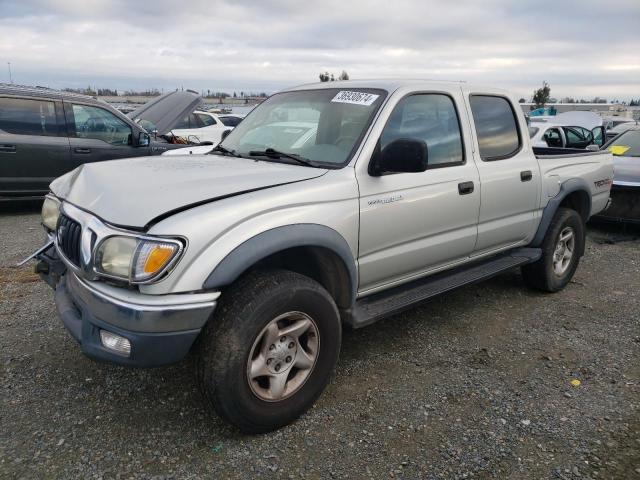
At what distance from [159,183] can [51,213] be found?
3.19 ft

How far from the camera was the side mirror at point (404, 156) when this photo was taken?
2920 mm

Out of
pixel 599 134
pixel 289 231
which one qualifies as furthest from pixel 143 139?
pixel 599 134

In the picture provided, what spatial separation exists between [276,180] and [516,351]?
7.44ft

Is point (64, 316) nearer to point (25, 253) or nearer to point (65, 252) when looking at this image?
point (65, 252)

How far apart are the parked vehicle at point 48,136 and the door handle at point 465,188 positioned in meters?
5.52

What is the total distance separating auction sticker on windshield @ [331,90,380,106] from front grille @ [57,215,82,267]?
6.03 ft

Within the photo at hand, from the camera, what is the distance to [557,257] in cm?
497

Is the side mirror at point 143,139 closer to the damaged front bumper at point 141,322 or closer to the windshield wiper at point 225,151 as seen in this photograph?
the windshield wiper at point 225,151

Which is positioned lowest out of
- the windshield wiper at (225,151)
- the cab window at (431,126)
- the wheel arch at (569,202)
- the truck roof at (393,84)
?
the wheel arch at (569,202)

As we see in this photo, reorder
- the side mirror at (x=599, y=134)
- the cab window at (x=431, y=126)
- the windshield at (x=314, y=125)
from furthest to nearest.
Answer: the side mirror at (x=599, y=134) → the cab window at (x=431, y=126) → the windshield at (x=314, y=125)

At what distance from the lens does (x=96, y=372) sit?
10.8 feet

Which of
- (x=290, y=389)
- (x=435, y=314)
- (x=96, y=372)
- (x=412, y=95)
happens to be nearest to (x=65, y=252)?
(x=96, y=372)

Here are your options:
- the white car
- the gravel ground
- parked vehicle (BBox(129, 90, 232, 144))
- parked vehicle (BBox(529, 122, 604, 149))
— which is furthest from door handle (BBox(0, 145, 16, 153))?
parked vehicle (BBox(529, 122, 604, 149))

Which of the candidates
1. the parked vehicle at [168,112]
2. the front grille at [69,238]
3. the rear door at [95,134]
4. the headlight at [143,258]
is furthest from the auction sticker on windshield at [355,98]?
the parked vehicle at [168,112]
